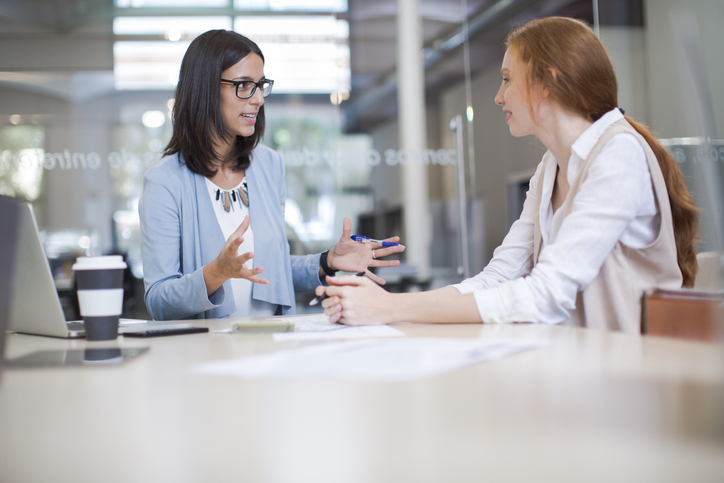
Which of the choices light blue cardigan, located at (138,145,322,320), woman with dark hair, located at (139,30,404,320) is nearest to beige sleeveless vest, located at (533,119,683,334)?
woman with dark hair, located at (139,30,404,320)

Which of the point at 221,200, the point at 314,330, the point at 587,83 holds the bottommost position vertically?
the point at 314,330

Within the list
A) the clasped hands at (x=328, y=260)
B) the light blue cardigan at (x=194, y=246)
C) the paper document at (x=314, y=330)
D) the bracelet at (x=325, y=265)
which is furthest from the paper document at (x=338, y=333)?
the bracelet at (x=325, y=265)

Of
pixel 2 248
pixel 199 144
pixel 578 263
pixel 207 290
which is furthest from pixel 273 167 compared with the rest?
pixel 2 248

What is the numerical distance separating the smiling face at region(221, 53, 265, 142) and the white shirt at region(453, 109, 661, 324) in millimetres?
1058

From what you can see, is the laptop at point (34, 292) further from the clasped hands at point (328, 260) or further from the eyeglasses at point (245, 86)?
the eyeglasses at point (245, 86)

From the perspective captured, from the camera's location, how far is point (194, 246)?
Result: 1849mm

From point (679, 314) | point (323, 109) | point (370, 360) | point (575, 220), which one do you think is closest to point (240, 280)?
point (575, 220)

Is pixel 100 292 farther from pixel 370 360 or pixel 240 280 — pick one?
pixel 240 280

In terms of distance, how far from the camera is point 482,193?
5082 mm

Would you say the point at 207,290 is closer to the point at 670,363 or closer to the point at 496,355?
the point at 496,355

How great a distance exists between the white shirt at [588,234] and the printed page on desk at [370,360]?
305 millimetres

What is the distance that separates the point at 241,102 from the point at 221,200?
33 centimetres

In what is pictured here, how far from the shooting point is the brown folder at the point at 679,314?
31.3 inches

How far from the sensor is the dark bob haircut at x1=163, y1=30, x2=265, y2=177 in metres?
1.92
